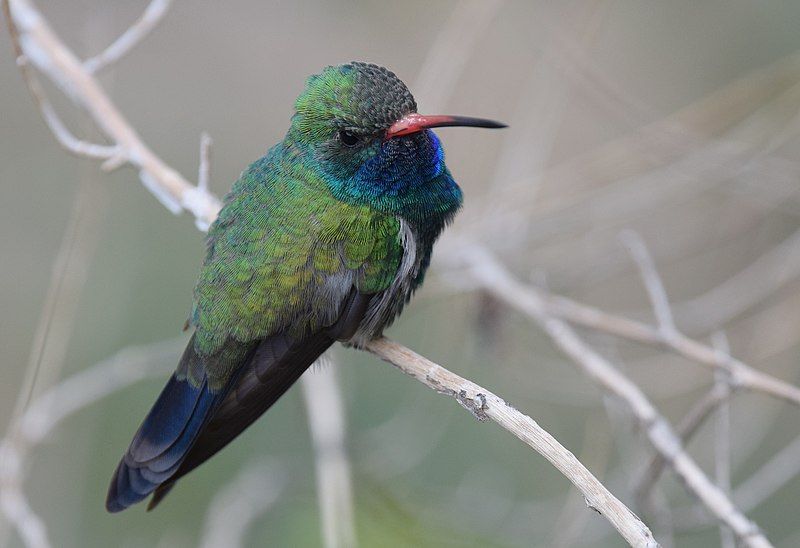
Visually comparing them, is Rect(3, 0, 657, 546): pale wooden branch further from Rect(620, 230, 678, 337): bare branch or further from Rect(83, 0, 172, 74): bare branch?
Rect(620, 230, 678, 337): bare branch

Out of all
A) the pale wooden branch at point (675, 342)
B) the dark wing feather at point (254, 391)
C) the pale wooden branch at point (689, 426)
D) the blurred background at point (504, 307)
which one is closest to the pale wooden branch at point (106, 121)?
the blurred background at point (504, 307)

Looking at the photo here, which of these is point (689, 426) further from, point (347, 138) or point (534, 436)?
point (347, 138)

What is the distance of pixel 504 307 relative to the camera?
2732 millimetres

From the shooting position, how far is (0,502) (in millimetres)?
2459

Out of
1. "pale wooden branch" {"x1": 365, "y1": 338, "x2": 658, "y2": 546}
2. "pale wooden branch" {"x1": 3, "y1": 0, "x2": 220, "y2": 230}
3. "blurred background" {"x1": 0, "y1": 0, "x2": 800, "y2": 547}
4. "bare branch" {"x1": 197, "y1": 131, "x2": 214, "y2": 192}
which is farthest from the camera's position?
"blurred background" {"x1": 0, "y1": 0, "x2": 800, "y2": 547}

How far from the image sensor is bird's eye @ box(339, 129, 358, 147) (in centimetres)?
237

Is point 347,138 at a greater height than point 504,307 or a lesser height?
greater

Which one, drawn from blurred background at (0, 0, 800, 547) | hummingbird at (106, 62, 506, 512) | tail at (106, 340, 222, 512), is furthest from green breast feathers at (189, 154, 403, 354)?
blurred background at (0, 0, 800, 547)

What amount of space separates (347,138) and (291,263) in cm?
35

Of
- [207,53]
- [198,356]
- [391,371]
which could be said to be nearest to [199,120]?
[207,53]

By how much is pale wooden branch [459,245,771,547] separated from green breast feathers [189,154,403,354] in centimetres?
35

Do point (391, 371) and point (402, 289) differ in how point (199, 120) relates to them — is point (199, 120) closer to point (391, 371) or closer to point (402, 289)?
point (391, 371)

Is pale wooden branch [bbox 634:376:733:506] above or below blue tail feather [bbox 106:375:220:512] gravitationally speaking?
above

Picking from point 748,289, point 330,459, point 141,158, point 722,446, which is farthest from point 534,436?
point 748,289
